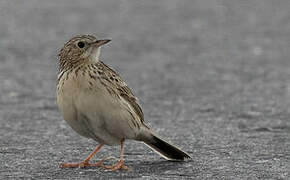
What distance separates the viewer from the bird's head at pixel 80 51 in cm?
720

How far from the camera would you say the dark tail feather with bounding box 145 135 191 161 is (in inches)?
294

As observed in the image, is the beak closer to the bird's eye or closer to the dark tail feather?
the bird's eye

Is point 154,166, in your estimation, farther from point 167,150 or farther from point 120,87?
point 120,87

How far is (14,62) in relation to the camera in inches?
524

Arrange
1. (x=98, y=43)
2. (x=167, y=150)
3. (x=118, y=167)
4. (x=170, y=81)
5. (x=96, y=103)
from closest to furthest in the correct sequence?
(x=96, y=103)
(x=118, y=167)
(x=98, y=43)
(x=167, y=150)
(x=170, y=81)

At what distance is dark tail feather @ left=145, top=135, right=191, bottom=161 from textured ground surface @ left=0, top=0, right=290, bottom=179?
0.08 metres

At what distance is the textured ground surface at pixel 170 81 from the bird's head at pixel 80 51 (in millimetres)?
933

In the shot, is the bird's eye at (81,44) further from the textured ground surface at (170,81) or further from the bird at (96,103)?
the textured ground surface at (170,81)

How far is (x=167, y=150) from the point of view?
750cm

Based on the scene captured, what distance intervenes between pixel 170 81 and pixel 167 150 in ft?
15.2

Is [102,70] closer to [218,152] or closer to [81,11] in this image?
[218,152]

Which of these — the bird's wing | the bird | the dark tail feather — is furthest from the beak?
the dark tail feather

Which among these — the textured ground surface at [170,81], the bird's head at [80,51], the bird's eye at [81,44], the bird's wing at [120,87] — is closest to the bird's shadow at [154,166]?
the textured ground surface at [170,81]

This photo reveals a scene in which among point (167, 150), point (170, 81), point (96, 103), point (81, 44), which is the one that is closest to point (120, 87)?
point (96, 103)
